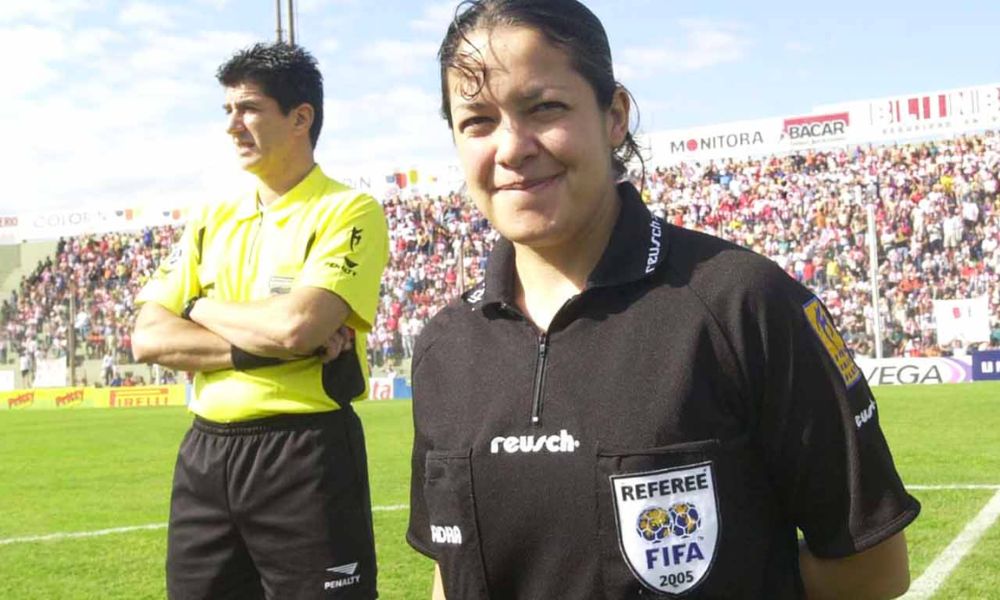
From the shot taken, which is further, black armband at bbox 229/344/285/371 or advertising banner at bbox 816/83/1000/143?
advertising banner at bbox 816/83/1000/143

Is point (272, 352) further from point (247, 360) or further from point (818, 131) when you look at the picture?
point (818, 131)

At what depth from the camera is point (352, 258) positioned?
143 inches

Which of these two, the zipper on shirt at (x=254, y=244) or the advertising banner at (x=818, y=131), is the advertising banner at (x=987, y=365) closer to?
the advertising banner at (x=818, y=131)

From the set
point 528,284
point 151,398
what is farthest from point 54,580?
point 151,398

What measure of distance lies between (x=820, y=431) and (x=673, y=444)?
0.74 feet

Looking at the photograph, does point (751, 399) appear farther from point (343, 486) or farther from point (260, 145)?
point (260, 145)

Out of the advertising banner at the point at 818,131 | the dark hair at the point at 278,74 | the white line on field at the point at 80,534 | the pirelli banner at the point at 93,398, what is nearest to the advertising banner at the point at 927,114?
the advertising banner at the point at 818,131

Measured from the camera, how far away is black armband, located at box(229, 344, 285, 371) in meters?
3.51

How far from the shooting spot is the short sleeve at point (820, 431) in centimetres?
175

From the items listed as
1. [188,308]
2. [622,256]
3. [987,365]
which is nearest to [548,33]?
[622,256]

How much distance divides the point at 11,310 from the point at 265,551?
41336mm

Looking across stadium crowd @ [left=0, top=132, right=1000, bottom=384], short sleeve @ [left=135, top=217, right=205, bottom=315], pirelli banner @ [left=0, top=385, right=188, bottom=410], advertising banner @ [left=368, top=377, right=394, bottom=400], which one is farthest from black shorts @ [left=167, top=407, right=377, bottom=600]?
pirelli banner @ [left=0, top=385, right=188, bottom=410]

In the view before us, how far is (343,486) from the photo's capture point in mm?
3486

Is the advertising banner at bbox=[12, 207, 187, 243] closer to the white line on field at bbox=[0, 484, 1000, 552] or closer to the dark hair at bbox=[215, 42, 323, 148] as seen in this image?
the white line on field at bbox=[0, 484, 1000, 552]
